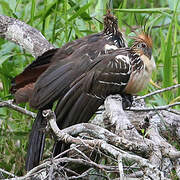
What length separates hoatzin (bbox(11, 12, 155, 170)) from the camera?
3410 millimetres

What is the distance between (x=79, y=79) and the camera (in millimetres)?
3457

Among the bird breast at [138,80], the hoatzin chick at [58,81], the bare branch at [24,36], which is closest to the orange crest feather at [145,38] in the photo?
the bird breast at [138,80]

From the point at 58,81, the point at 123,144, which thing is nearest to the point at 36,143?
the point at 58,81

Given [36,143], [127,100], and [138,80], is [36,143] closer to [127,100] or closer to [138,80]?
[127,100]

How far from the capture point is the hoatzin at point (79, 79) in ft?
11.2

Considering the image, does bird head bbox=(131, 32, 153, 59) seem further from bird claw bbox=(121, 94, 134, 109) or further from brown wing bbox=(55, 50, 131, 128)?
bird claw bbox=(121, 94, 134, 109)

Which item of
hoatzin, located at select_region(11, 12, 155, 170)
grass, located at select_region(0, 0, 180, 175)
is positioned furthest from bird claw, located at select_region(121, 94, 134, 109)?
grass, located at select_region(0, 0, 180, 175)

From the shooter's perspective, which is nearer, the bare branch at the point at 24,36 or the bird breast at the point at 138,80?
the bird breast at the point at 138,80

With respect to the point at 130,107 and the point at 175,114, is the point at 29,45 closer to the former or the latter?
the point at 130,107


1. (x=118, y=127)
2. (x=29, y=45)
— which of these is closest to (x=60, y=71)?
(x=29, y=45)

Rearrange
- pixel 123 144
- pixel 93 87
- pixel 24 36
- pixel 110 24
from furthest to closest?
pixel 24 36, pixel 110 24, pixel 93 87, pixel 123 144

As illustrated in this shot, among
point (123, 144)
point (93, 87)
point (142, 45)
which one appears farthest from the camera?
point (142, 45)

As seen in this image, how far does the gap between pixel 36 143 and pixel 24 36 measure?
965mm

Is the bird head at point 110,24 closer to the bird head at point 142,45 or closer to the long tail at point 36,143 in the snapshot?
the bird head at point 142,45
